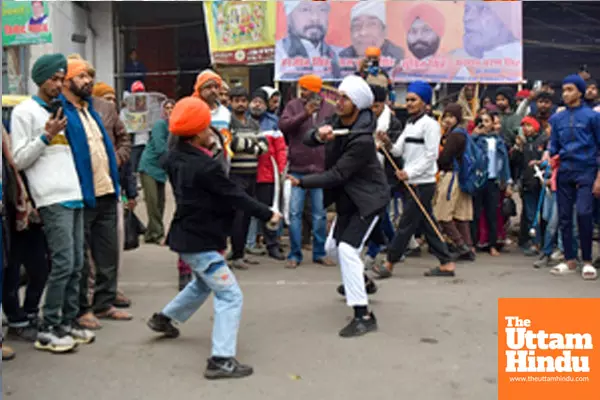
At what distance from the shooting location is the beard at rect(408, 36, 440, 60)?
42.1ft

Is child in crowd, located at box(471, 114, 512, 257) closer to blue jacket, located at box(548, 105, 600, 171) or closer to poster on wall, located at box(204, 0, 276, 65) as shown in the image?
blue jacket, located at box(548, 105, 600, 171)

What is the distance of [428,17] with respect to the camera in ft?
Result: 42.3

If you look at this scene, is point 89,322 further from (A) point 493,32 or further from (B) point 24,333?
(A) point 493,32

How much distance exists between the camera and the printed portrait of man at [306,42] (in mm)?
12766

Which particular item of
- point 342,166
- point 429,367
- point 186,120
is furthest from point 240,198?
point 429,367

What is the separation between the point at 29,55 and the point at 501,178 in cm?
943

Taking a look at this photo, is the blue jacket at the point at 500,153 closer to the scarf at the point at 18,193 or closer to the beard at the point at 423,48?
the beard at the point at 423,48

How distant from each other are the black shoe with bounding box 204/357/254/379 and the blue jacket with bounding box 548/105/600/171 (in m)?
4.60

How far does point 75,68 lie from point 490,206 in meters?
5.61

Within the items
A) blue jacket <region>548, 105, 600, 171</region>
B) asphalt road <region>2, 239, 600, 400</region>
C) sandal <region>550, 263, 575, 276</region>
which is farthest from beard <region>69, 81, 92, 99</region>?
sandal <region>550, 263, 575, 276</region>

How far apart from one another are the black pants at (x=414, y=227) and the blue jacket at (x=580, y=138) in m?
1.45

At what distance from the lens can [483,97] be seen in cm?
1379

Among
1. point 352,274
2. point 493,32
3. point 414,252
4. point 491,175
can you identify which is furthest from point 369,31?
point 352,274

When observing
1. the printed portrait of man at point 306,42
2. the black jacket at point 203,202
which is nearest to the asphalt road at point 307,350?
the black jacket at point 203,202
